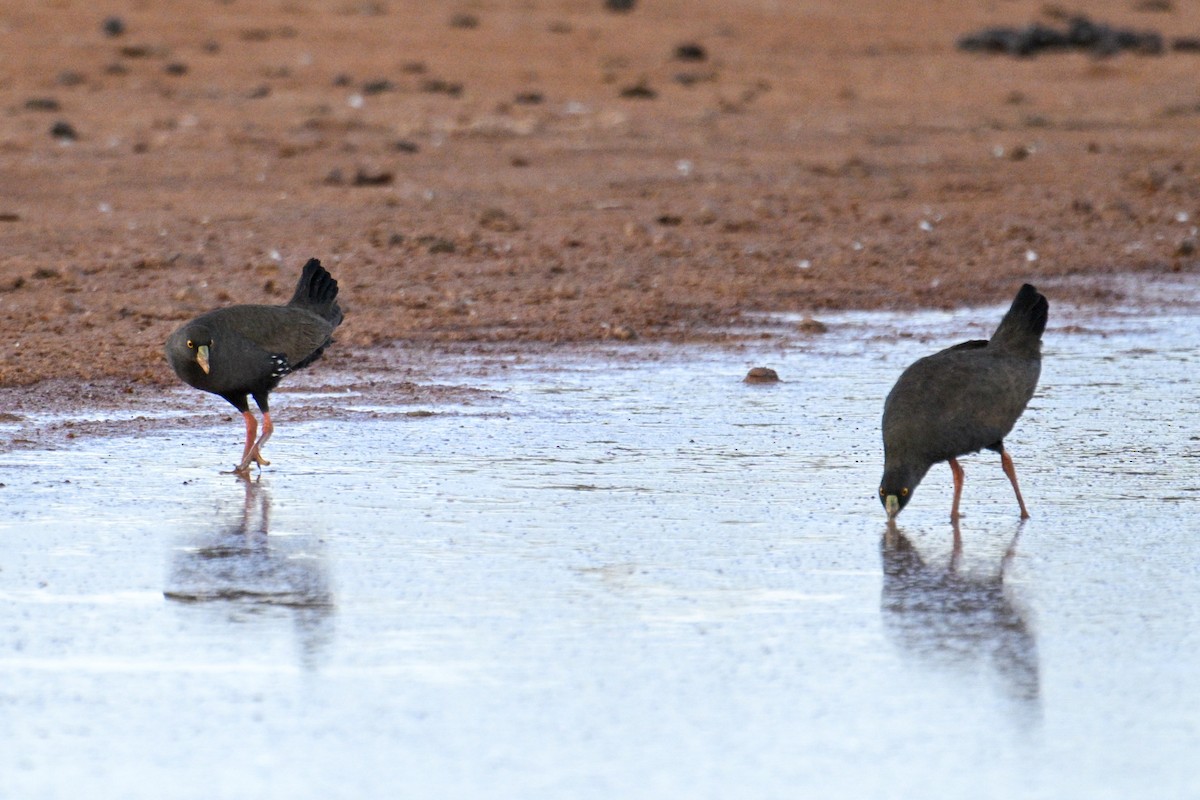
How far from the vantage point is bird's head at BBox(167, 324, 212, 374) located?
8.02 metres

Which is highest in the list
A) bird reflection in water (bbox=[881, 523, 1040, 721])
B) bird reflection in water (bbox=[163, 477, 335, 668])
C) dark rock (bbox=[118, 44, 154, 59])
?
bird reflection in water (bbox=[881, 523, 1040, 721])

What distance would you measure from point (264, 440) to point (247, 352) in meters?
0.35

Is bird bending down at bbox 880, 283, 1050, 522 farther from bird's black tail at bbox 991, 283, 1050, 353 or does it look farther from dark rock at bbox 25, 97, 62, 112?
dark rock at bbox 25, 97, 62, 112

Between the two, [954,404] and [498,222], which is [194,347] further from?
[498,222]

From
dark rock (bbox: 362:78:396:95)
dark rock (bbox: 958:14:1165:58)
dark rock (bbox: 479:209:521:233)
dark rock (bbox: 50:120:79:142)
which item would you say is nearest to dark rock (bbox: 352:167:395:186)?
dark rock (bbox: 479:209:521:233)

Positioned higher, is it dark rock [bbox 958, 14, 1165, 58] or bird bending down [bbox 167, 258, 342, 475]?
bird bending down [bbox 167, 258, 342, 475]

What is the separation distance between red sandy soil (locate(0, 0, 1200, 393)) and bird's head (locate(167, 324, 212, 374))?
5.19 ft

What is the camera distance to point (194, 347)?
8023 millimetres

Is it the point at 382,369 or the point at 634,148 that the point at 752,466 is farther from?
the point at 634,148

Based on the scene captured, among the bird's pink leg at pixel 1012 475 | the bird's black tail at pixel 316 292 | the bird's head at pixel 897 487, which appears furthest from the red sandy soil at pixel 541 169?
the bird's pink leg at pixel 1012 475

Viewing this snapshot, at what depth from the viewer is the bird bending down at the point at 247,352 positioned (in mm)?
8039

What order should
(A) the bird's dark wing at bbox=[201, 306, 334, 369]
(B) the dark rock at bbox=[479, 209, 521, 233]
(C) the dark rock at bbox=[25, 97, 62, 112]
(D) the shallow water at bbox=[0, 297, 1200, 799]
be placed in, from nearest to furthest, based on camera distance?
(D) the shallow water at bbox=[0, 297, 1200, 799], (A) the bird's dark wing at bbox=[201, 306, 334, 369], (B) the dark rock at bbox=[479, 209, 521, 233], (C) the dark rock at bbox=[25, 97, 62, 112]

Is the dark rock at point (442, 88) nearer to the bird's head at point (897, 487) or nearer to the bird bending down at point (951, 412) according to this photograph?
the bird bending down at point (951, 412)

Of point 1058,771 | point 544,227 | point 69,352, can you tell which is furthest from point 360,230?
point 1058,771
